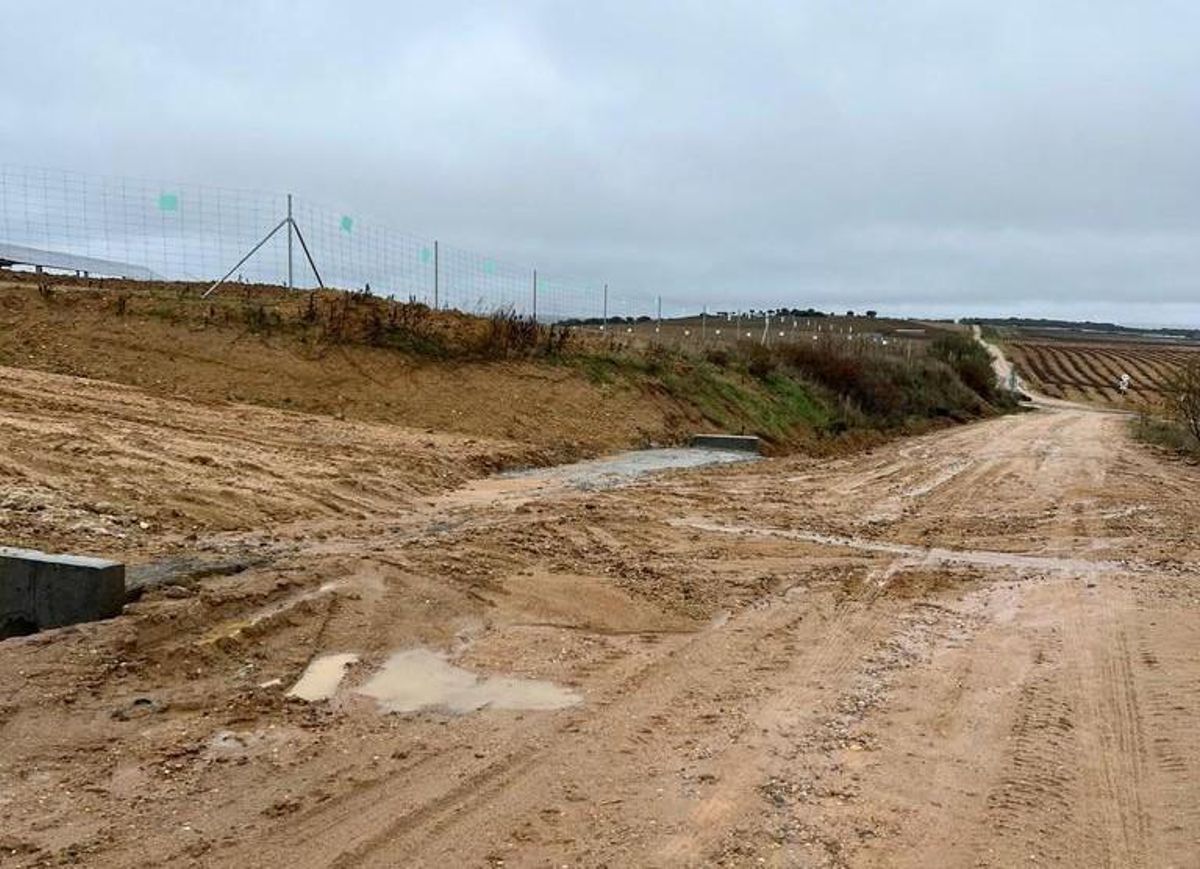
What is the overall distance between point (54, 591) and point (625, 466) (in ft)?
35.0

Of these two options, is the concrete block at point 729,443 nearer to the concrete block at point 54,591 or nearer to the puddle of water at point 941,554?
the puddle of water at point 941,554

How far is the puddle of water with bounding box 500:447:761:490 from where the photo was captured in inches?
558

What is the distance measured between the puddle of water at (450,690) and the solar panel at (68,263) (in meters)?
18.8

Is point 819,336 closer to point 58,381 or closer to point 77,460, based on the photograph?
point 58,381

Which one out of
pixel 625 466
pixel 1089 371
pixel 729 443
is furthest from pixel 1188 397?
pixel 1089 371

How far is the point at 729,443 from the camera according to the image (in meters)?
20.4

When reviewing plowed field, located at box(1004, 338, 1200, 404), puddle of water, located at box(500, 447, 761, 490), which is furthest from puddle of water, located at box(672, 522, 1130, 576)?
plowed field, located at box(1004, 338, 1200, 404)

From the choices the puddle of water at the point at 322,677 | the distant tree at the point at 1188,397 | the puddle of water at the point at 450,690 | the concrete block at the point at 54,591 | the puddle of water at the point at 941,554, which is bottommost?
the puddle of water at the point at 941,554

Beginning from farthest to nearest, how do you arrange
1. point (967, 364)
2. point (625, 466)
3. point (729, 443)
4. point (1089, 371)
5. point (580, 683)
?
point (1089, 371) < point (967, 364) < point (729, 443) < point (625, 466) < point (580, 683)

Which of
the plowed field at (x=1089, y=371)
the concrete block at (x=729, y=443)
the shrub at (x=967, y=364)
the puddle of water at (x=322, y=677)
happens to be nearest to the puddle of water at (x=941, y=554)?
the puddle of water at (x=322, y=677)

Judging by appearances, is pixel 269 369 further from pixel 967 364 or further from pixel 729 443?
pixel 967 364

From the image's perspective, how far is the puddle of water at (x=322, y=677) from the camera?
541 centimetres

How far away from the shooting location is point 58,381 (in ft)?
45.3

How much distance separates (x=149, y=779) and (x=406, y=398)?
13.4 m
